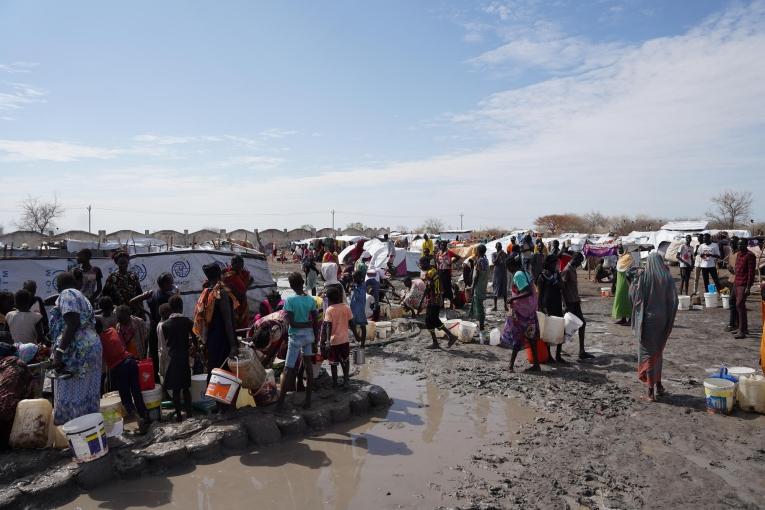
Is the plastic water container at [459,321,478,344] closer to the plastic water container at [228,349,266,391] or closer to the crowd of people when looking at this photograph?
the crowd of people

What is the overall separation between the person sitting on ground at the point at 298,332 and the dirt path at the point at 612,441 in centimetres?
219

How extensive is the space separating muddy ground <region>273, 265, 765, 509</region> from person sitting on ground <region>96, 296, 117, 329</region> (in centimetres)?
414

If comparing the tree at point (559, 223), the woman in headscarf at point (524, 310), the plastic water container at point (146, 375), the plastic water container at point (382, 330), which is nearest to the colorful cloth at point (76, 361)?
the plastic water container at point (146, 375)

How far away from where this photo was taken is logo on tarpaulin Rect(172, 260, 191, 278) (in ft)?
37.7

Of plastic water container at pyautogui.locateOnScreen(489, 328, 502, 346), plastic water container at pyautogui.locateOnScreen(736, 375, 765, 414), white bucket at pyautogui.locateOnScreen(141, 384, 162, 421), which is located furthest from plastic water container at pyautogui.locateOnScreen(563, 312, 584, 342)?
A: white bucket at pyautogui.locateOnScreen(141, 384, 162, 421)

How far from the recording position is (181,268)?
11562mm

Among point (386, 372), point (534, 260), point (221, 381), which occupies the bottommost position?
point (386, 372)

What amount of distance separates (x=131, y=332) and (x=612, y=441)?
5.51 metres

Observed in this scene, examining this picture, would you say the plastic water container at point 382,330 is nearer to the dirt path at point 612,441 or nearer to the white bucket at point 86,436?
the dirt path at point 612,441

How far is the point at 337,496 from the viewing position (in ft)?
14.3

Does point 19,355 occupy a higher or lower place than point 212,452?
higher

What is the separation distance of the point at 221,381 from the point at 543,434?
345cm

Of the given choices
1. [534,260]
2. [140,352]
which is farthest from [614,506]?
[534,260]

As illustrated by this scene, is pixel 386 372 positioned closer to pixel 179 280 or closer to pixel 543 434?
pixel 543 434
